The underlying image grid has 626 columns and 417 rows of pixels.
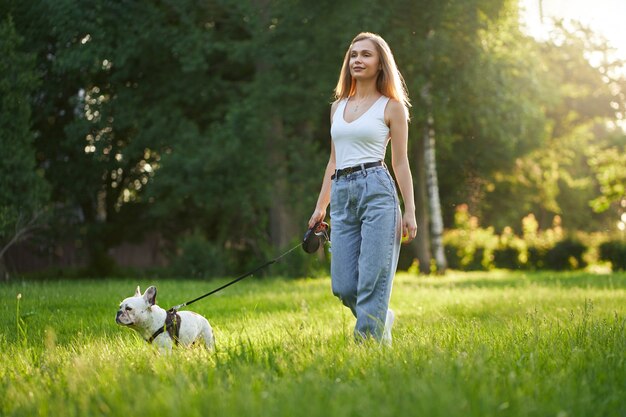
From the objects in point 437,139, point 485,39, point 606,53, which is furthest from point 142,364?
point 606,53

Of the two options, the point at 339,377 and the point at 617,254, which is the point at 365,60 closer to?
the point at 339,377

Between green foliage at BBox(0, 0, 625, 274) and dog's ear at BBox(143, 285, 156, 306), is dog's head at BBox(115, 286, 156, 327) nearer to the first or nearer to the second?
dog's ear at BBox(143, 285, 156, 306)

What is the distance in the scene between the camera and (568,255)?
83.8ft

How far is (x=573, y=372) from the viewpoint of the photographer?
14.1 ft

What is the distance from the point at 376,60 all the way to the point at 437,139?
1937cm

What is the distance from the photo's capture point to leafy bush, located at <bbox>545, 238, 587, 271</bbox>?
2545cm

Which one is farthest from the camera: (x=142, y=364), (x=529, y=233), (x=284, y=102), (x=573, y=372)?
(x=529, y=233)

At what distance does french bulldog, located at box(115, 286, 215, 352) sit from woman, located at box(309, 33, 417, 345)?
1.21 meters

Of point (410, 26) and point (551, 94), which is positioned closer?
point (410, 26)

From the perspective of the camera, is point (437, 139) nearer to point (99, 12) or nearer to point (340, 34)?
point (340, 34)

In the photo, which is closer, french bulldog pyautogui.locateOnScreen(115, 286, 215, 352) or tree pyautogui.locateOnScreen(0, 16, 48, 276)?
french bulldog pyautogui.locateOnScreen(115, 286, 215, 352)

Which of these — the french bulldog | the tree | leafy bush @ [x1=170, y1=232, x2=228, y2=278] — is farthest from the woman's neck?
leafy bush @ [x1=170, y1=232, x2=228, y2=278]

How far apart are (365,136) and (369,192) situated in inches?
16.4

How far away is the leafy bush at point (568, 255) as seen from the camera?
25.5m
